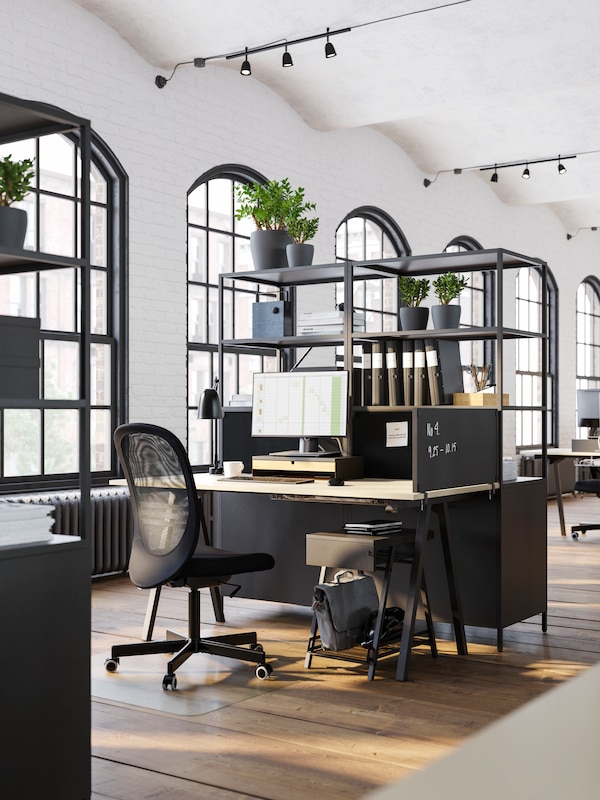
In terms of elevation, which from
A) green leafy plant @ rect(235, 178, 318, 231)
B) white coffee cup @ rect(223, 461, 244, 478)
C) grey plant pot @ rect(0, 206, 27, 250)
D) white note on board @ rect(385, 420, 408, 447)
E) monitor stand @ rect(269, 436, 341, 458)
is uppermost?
green leafy plant @ rect(235, 178, 318, 231)

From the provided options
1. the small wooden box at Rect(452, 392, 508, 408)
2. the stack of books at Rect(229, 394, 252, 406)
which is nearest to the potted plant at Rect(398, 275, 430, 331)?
the small wooden box at Rect(452, 392, 508, 408)

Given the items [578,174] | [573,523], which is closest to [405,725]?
[573,523]

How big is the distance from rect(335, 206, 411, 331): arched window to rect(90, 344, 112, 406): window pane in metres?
2.94

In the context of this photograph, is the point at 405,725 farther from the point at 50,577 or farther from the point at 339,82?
the point at 339,82

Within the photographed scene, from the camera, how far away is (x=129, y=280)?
659 cm

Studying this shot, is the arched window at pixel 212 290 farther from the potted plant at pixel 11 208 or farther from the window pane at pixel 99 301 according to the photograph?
the potted plant at pixel 11 208

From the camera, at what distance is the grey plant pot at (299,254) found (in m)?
5.14

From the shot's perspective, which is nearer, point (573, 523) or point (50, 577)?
point (50, 577)

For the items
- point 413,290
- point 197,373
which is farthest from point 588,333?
point 413,290

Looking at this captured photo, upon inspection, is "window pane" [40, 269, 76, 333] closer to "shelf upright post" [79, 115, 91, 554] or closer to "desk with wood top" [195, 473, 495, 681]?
"desk with wood top" [195, 473, 495, 681]

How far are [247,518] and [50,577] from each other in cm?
277

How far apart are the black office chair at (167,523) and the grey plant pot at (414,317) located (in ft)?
5.45

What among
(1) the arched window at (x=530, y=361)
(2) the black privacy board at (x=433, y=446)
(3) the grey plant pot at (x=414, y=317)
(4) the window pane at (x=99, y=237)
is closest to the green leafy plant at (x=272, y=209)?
(3) the grey plant pot at (x=414, y=317)

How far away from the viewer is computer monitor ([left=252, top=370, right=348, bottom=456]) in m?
4.68
